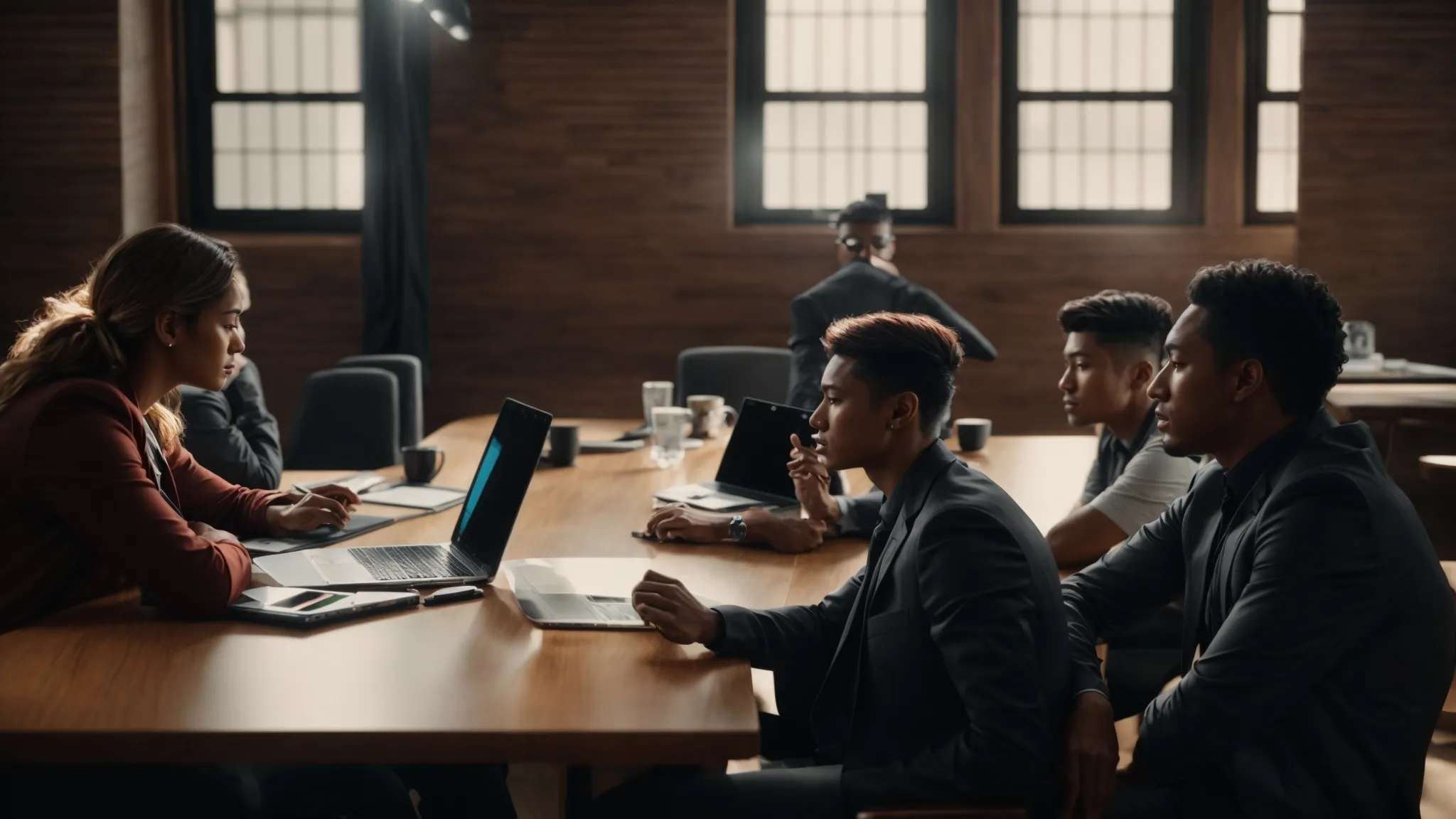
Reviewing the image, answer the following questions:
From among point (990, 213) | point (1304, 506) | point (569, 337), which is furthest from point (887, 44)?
point (1304, 506)

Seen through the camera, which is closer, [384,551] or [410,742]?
[410,742]

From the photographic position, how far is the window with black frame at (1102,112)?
6219mm

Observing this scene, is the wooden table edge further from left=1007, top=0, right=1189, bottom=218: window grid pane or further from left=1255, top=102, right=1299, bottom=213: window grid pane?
left=1255, top=102, right=1299, bottom=213: window grid pane

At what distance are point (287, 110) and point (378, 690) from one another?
5401 mm

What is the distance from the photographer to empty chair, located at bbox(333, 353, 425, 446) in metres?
4.75

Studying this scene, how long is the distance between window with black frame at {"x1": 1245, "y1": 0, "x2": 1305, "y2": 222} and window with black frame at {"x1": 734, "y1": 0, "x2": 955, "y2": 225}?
1.40 metres

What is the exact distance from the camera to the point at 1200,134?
618 cm

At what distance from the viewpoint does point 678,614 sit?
5.96 ft

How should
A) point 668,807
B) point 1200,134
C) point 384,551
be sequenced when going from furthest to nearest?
point 1200,134, point 384,551, point 668,807

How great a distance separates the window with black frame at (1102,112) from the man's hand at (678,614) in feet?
15.8

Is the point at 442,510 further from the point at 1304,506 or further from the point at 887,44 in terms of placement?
the point at 887,44

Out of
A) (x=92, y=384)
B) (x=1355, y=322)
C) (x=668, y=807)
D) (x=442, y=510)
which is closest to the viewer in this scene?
(x=668, y=807)

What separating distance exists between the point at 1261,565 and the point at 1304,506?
0.09m

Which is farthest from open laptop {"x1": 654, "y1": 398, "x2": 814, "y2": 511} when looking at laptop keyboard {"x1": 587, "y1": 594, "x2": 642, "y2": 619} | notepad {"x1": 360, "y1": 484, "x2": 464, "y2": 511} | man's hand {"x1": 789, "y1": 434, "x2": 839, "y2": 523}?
laptop keyboard {"x1": 587, "y1": 594, "x2": 642, "y2": 619}
